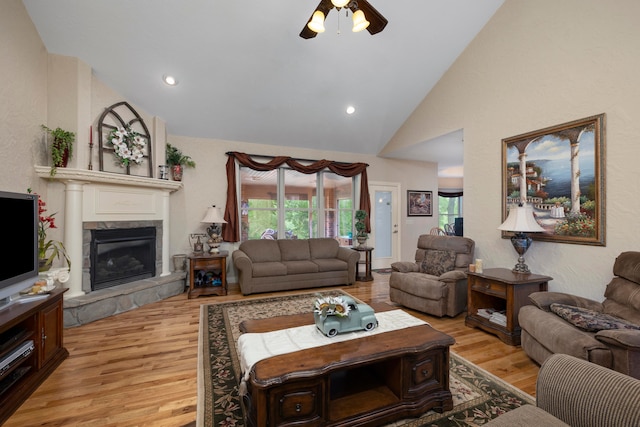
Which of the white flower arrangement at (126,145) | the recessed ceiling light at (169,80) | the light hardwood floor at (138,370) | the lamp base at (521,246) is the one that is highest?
the recessed ceiling light at (169,80)

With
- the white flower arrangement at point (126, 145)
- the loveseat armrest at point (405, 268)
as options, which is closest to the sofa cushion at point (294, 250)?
the loveseat armrest at point (405, 268)

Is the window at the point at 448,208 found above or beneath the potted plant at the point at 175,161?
beneath

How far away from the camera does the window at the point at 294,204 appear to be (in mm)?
5418

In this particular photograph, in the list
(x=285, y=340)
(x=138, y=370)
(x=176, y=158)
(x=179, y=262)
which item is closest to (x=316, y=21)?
(x=285, y=340)

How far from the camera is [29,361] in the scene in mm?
2088

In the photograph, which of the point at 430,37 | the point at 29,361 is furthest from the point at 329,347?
the point at 430,37

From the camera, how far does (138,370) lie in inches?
89.0

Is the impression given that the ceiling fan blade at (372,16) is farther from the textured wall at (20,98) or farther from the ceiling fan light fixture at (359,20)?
the textured wall at (20,98)

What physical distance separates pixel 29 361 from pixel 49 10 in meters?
3.36

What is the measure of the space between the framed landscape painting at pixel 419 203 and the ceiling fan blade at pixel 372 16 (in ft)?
14.5

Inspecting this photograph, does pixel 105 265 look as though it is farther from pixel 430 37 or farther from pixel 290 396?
pixel 430 37

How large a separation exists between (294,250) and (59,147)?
11.3 ft

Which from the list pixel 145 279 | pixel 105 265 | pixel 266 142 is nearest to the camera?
pixel 105 265

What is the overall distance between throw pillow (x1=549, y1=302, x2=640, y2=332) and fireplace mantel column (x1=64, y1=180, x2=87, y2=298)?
486 cm
